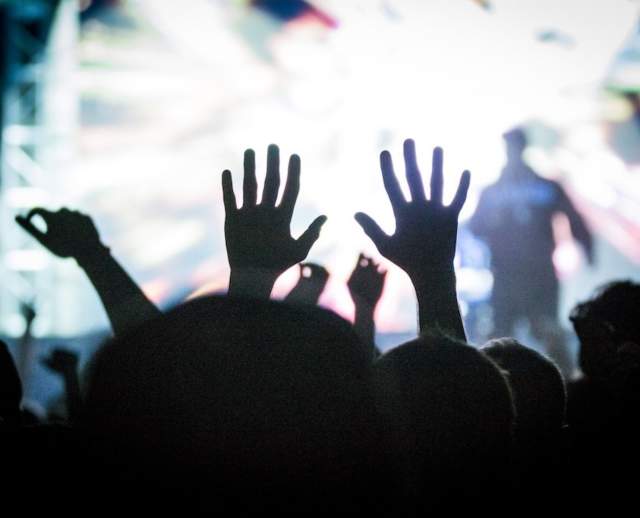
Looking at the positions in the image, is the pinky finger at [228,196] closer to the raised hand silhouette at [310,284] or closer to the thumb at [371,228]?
the thumb at [371,228]

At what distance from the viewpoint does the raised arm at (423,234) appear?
3.97 ft

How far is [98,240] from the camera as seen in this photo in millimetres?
1429

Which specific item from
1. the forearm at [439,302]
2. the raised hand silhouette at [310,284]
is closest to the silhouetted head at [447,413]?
the forearm at [439,302]

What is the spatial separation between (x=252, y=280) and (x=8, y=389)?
1.58 feet

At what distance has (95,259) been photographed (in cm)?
140

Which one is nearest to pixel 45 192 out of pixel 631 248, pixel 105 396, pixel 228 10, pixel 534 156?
pixel 228 10

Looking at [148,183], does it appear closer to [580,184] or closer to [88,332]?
[88,332]

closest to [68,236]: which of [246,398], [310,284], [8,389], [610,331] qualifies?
[8,389]

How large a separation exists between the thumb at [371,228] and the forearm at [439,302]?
0.09m

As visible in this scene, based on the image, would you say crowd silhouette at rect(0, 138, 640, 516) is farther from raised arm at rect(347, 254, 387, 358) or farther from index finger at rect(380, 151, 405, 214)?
raised arm at rect(347, 254, 387, 358)

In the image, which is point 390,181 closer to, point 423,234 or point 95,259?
point 423,234

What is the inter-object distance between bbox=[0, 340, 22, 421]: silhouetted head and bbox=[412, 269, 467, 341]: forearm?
2.36ft

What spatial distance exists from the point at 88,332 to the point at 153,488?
521 centimetres

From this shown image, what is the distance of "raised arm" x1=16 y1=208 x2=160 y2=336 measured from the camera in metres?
1.32
